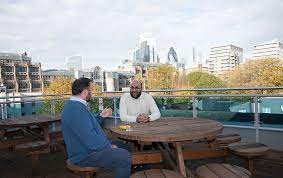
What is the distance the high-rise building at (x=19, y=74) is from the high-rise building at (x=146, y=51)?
232 ft

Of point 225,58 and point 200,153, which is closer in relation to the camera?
point 200,153

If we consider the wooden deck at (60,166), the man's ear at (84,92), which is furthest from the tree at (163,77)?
the man's ear at (84,92)

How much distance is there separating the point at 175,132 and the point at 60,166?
7.23 feet

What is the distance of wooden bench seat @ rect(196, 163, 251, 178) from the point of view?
2324mm

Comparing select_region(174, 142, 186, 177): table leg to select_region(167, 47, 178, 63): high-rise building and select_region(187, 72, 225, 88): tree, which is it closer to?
select_region(187, 72, 225, 88): tree

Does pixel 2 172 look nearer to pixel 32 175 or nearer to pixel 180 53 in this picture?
pixel 32 175

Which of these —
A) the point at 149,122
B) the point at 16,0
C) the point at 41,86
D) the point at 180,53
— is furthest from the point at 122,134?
the point at 180,53

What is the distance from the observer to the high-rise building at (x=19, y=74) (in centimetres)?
8625

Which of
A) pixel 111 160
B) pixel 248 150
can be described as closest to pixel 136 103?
pixel 111 160

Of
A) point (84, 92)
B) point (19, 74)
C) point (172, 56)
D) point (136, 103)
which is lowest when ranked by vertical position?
point (136, 103)

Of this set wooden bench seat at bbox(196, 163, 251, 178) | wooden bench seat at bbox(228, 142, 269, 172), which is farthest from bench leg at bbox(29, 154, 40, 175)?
wooden bench seat at bbox(228, 142, 269, 172)

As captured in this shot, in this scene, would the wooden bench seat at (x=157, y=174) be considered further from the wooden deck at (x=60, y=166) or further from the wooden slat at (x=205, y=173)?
the wooden deck at (x=60, y=166)

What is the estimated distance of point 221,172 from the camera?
2.40m

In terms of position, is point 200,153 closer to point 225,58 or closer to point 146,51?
point 225,58
